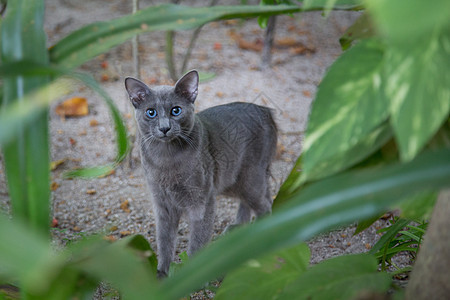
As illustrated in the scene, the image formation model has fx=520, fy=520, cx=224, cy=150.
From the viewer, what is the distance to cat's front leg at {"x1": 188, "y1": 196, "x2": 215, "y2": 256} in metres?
2.01

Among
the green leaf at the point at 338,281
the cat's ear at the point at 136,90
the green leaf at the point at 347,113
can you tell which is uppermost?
the green leaf at the point at 347,113

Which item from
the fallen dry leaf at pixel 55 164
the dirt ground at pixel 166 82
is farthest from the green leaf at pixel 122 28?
the fallen dry leaf at pixel 55 164

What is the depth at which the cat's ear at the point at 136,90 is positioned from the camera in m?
1.92

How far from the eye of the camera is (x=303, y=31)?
4.18 meters

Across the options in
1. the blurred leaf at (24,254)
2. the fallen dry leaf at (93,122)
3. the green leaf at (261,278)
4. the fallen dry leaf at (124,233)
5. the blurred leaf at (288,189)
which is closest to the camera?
the blurred leaf at (24,254)

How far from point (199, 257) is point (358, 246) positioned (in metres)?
1.61

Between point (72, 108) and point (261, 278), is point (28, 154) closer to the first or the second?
point (261, 278)

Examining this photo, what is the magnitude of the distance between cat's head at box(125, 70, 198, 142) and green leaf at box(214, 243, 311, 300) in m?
1.02

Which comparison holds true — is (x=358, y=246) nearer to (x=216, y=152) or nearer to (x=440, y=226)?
(x=216, y=152)

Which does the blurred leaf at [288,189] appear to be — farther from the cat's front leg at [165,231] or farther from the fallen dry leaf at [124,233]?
the fallen dry leaf at [124,233]

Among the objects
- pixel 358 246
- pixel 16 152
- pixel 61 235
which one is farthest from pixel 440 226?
pixel 61 235

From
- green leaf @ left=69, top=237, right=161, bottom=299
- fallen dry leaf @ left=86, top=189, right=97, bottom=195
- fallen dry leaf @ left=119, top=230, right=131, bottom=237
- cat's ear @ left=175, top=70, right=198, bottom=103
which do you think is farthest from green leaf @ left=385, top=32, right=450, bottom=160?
fallen dry leaf @ left=86, top=189, right=97, bottom=195

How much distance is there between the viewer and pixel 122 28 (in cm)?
78

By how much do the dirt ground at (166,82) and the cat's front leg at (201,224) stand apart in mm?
336
